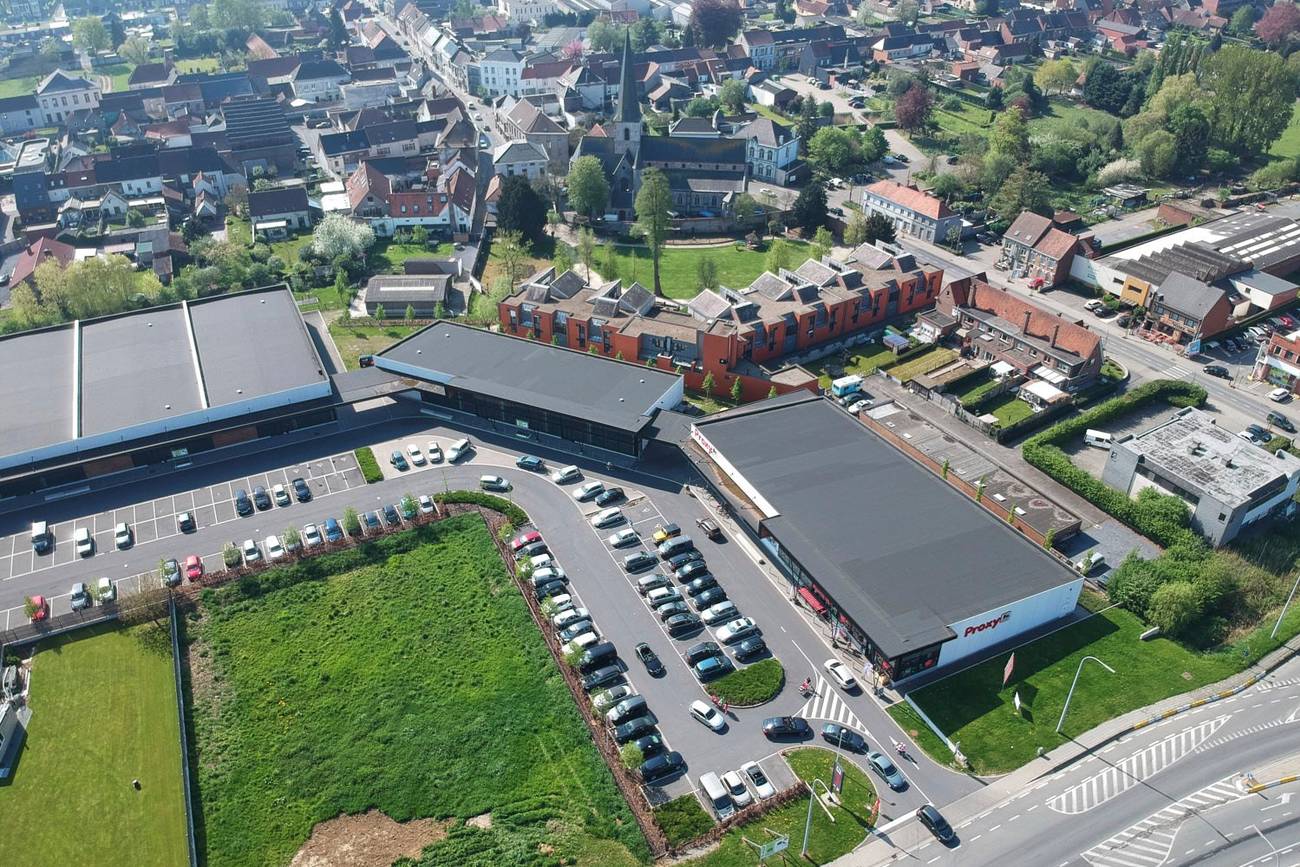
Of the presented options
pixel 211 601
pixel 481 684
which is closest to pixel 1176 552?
pixel 481 684

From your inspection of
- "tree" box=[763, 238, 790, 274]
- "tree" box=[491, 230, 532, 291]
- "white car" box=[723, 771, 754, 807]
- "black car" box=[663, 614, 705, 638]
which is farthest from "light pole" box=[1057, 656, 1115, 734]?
"tree" box=[491, 230, 532, 291]

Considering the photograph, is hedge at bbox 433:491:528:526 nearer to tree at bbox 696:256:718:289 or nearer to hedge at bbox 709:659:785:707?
hedge at bbox 709:659:785:707

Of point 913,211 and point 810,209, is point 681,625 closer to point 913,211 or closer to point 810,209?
point 810,209

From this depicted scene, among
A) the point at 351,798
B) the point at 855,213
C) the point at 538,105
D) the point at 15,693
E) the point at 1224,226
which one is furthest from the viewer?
the point at 538,105

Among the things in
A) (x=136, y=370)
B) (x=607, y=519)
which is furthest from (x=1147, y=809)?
(x=136, y=370)

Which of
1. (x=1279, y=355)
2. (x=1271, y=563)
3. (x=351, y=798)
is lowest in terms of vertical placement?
(x=351, y=798)

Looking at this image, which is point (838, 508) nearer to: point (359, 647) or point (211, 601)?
point (359, 647)

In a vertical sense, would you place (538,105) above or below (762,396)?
above
